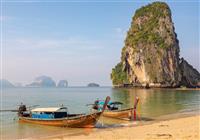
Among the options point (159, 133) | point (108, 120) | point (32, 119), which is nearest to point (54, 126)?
point (32, 119)

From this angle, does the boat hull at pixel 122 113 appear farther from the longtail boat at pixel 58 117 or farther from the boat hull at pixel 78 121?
the boat hull at pixel 78 121

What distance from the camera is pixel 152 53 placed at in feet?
364

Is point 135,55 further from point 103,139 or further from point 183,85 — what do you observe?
point 103,139

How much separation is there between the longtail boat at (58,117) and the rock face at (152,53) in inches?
3316

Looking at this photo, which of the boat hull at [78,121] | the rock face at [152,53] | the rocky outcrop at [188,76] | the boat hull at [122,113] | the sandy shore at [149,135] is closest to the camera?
the sandy shore at [149,135]

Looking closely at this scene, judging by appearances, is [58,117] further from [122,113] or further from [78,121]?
[122,113]

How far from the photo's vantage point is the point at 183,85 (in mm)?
109688

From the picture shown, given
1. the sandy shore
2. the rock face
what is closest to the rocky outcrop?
the rock face

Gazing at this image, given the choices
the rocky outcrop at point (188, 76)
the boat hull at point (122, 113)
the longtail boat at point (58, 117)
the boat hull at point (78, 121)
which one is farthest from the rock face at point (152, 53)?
the boat hull at point (78, 121)

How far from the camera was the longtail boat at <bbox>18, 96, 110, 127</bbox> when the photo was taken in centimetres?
2052

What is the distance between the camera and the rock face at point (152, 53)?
347 ft

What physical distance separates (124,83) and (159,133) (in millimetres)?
103988

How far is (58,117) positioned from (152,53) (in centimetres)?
9221

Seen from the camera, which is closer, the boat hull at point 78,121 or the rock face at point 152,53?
the boat hull at point 78,121
